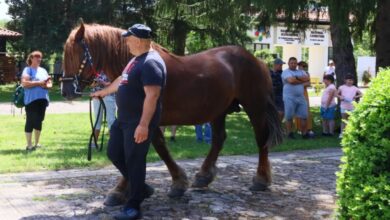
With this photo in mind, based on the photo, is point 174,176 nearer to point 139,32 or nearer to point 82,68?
point 82,68

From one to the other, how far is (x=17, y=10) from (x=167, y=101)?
27.7m

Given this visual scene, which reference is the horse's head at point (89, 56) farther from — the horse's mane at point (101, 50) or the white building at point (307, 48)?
the white building at point (307, 48)

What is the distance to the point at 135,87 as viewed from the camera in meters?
4.81

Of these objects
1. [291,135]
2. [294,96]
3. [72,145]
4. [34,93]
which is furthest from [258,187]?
[294,96]

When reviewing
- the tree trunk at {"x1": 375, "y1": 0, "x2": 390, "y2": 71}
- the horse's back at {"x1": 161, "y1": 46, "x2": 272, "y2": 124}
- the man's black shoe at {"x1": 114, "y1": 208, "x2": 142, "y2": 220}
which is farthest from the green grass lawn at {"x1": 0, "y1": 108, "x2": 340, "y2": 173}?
the man's black shoe at {"x1": 114, "y1": 208, "x2": 142, "y2": 220}

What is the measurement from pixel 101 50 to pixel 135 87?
2.88 ft

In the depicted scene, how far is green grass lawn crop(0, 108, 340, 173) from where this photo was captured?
8266mm

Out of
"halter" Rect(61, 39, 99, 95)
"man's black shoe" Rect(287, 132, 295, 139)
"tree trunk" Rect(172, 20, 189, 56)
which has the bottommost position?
"man's black shoe" Rect(287, 132, 295, 139)

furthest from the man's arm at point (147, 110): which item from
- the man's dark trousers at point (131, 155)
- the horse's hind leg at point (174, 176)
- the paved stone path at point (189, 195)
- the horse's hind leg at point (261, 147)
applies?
the horse's hind leg at point (261, 147)

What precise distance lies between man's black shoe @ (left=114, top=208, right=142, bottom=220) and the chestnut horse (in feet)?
1.90

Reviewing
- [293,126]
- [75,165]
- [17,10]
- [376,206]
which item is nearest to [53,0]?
[17,10]

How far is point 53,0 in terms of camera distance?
97.3 feet

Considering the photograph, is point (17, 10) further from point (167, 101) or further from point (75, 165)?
point (167, 101)

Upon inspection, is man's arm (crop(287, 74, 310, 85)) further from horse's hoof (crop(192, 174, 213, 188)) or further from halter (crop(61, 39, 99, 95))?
halter (crop(61, 39, 99, 95))
